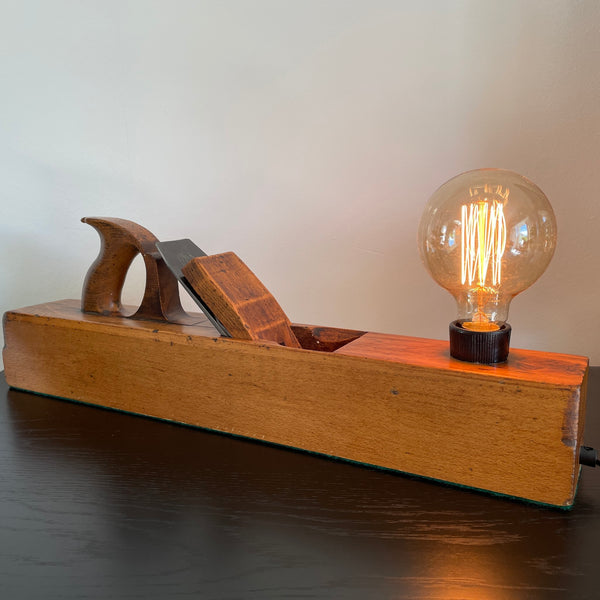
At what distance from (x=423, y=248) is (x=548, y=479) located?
39 centimetres

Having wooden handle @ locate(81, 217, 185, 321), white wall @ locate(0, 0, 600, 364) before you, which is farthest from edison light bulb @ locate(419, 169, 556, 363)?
white wall @ locate(0, 0, 600, 364)

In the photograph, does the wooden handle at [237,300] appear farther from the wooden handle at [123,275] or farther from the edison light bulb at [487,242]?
the edison light bulb at [487,242]

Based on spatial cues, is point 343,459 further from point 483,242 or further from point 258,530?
point 483,242

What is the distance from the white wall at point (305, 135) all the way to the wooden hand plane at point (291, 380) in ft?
1.80

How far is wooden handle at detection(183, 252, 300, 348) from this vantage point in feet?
3.22

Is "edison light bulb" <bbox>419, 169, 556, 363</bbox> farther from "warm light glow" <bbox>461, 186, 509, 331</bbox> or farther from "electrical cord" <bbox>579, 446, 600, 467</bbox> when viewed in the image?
"electrical cord" <bbox>579, 446, 600, 467</bbox>

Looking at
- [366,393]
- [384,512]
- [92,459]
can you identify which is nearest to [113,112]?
[92,459]

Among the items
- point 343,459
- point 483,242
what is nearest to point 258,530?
point 343,459

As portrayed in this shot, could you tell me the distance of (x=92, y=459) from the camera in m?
0.92

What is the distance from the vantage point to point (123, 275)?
49.7 inches

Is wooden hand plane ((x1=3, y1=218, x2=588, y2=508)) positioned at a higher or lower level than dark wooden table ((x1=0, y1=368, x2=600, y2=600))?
higher

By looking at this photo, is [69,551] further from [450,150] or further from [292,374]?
[450,150]

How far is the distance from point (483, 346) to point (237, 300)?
41 cm

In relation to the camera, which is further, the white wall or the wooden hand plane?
the white wall
